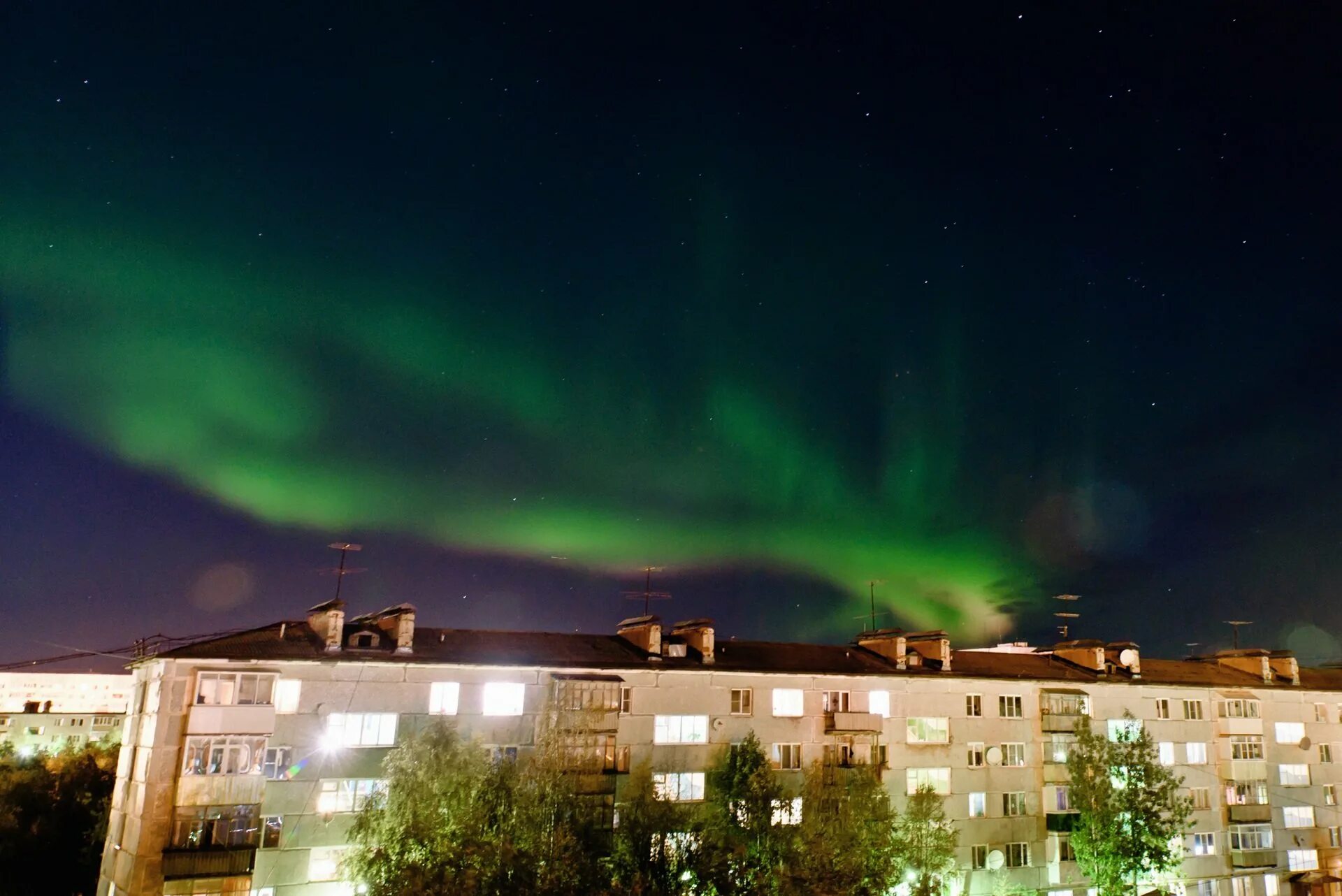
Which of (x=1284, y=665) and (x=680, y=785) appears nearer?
(x=680, y=785)

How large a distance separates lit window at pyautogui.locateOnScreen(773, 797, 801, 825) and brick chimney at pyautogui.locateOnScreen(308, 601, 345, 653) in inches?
1014

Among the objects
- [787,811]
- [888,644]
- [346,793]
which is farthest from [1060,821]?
[346,793]

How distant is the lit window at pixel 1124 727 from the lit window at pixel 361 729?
170ft

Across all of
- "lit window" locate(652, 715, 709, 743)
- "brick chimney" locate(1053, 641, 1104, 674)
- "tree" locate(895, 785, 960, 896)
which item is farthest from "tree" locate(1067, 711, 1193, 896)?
"lit window" locate(652, 715, 709, 743)

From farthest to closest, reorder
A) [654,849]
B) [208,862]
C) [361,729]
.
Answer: [361,729] < [654,849] < [208,862]

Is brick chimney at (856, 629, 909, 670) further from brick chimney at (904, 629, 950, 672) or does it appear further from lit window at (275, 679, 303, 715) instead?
lit window at (275, 679, 303, 715)

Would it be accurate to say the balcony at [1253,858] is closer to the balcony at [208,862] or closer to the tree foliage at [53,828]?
the balcony at [208,862]

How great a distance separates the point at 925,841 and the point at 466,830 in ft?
99.4

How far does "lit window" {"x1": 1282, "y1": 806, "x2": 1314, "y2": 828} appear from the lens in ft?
255

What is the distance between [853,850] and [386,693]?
26479 millimetres

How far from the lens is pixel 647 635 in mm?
61312

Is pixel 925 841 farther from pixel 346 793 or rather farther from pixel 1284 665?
pixel 1284 665

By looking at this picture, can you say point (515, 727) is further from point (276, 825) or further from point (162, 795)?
point (162, 795)

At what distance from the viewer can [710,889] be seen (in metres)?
43.5
